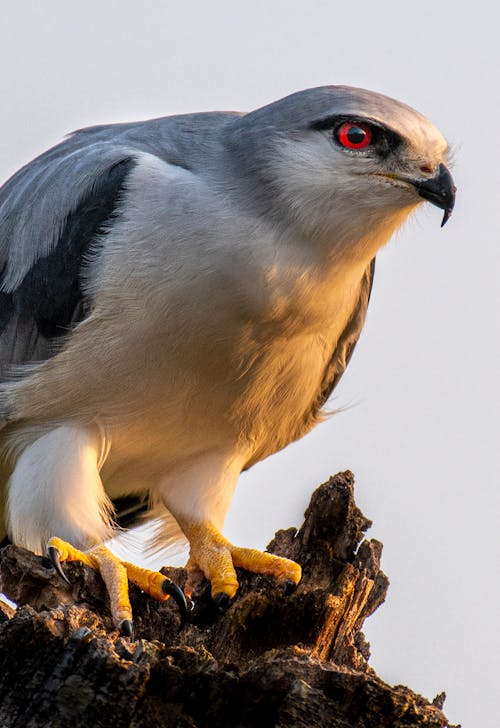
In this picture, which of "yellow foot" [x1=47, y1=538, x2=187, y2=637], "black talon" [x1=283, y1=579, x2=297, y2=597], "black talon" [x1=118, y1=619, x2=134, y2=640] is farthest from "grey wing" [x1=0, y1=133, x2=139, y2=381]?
"black talon" [x1=283, y1=579, x2=297, y2=597]

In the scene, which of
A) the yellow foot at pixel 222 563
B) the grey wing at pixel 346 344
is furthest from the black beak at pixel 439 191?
the yellow foot at pixel 222 563

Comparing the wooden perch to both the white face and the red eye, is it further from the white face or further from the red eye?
the red eye

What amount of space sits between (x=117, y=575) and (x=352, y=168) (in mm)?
2895

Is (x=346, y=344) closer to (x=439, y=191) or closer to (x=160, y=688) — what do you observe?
(x=439, y=191)

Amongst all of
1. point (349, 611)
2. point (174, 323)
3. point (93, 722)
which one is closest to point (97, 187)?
point (174, 323)

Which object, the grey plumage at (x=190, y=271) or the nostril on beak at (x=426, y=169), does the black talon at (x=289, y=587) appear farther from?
the nostril on beak at (x=426, y=169)

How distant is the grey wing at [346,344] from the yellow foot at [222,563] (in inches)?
51.6

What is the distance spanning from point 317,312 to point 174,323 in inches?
37.3

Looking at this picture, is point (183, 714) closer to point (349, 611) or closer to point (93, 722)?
point (93, 722)

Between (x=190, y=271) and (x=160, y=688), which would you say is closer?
(x=160, y=688)

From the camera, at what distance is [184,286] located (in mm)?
7055

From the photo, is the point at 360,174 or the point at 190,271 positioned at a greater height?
the point at 360,174

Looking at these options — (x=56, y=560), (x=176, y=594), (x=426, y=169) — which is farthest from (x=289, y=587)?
(x=426, y=169)

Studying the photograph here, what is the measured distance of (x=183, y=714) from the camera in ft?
14.5
